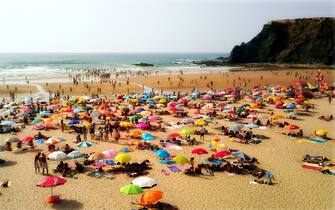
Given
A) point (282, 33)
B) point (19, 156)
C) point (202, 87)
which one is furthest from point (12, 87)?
point (282, 33)

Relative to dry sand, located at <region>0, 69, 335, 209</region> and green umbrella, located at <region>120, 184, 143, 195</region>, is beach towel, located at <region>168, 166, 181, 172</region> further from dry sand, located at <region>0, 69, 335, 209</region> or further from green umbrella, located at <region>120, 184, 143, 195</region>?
green umbrella, located at <region>120, 184, 143, 195</region>

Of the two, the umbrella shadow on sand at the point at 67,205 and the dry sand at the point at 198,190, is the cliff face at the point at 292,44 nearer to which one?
the dry sand at the point at 198,190

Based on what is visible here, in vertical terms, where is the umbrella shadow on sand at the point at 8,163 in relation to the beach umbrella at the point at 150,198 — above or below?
below

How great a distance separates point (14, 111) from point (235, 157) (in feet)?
70.8

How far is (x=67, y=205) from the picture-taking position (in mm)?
12945

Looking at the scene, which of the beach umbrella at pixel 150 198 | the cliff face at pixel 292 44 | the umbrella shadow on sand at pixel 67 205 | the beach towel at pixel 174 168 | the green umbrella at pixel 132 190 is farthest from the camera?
the cliff face at pixel 292 44

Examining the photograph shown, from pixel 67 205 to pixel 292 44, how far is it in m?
94.6

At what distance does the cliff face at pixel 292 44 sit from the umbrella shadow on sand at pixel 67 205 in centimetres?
8637

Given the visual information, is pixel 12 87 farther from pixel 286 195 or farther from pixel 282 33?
pixel 282 33

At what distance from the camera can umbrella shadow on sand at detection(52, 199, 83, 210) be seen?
12781mm

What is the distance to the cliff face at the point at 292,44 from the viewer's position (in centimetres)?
8912

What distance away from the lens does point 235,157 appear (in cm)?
1817

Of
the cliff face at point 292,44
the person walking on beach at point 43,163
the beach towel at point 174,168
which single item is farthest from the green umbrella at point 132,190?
the cliff face at point 292,44

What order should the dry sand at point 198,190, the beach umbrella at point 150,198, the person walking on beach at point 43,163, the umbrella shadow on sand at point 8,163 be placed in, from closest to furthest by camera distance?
1. the beach umbrella at point 150,198
2. the dry sand at point 198,190
3. the person walking on beach at point 43,163
4. the umbrella shadow on sand at point 8,163
